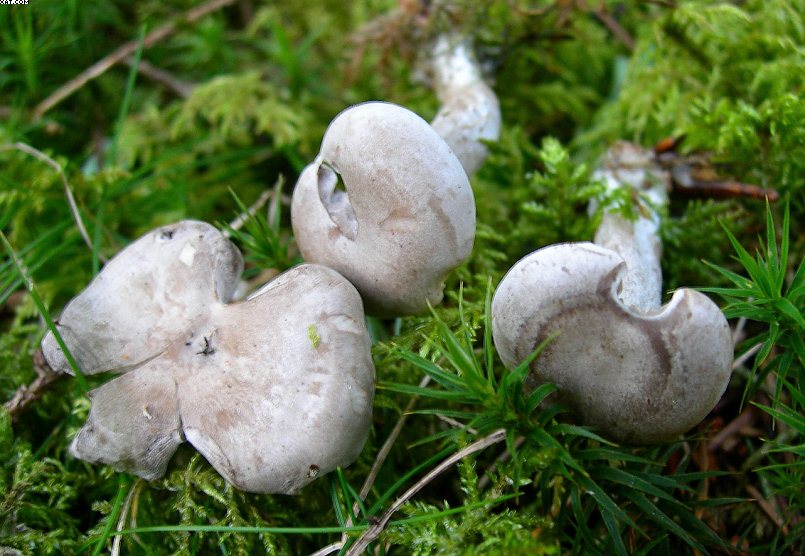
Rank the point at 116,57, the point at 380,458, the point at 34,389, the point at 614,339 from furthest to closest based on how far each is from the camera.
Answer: the point at 116,57, the point at 34,389, the point at 380,458, the point at 614,339

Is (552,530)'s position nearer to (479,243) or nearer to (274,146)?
(479,243)

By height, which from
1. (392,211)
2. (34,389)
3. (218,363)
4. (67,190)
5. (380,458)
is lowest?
(380,458)

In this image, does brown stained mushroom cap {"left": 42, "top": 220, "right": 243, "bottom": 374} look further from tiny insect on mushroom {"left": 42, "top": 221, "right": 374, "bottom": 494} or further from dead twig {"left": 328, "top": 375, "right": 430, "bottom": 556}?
dead twig {"left": 328, "top": 375, "right": 430, "bottom": 556}

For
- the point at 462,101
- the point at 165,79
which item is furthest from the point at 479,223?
the point at 165,79

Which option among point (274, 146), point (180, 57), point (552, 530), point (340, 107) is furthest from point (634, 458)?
point (180, 57)

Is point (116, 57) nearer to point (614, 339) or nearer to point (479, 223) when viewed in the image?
point (479, 223)

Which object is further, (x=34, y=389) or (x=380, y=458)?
(x=34, y=389)
